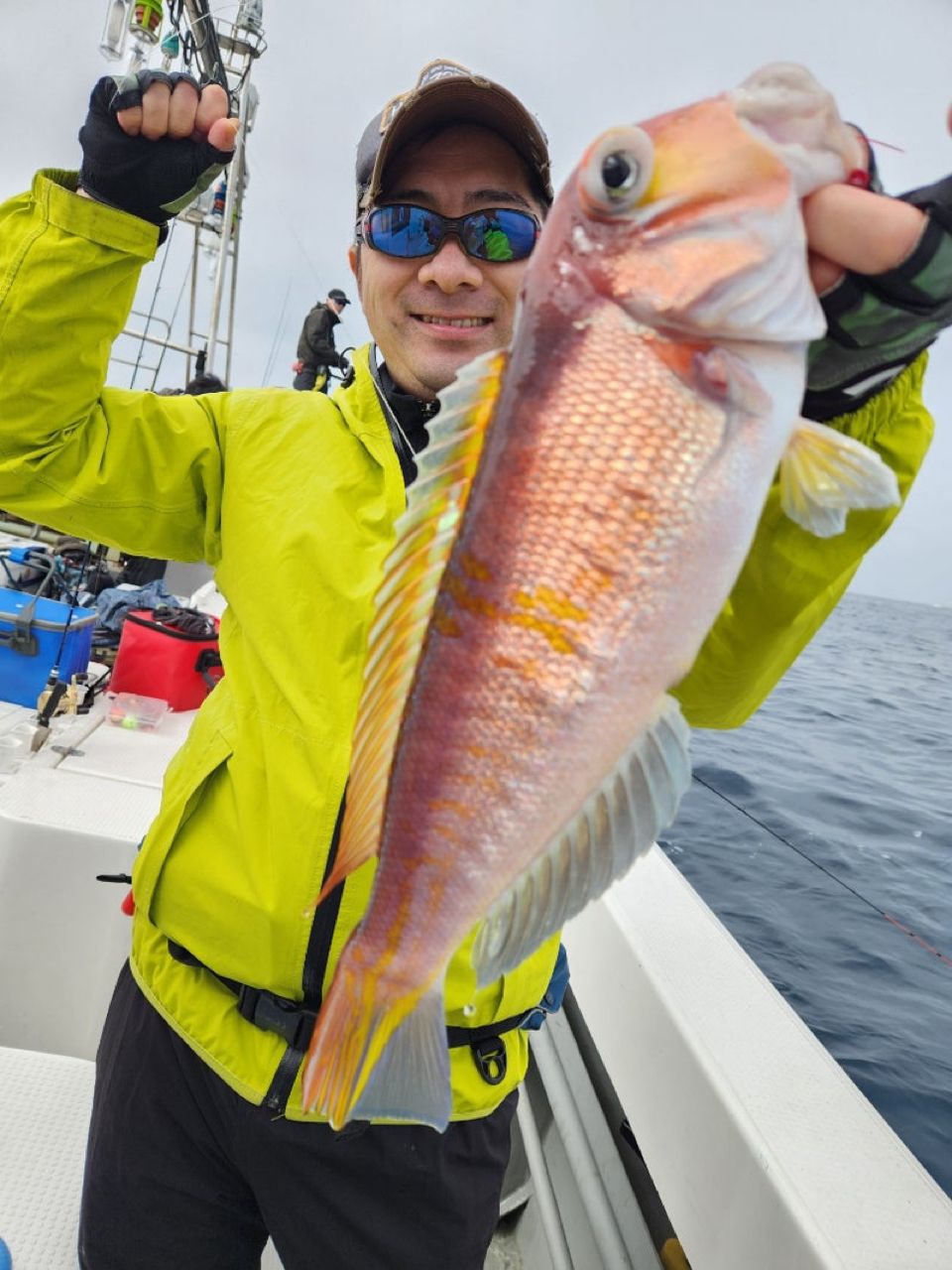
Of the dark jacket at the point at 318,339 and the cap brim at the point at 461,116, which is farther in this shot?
the dark jacket at the point at 318,339

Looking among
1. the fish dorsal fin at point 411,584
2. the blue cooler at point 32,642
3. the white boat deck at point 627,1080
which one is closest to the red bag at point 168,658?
the blue cooler at point 32,642

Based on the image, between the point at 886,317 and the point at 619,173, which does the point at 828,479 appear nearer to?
the point at 886,317

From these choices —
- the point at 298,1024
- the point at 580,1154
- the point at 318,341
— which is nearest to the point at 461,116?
the point at 298,1024

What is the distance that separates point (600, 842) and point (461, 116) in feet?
5.71

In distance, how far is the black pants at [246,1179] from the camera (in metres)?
1.71

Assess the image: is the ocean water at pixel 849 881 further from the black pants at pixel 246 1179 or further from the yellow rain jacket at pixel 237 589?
the yellow rain jacket at pixel 237 589

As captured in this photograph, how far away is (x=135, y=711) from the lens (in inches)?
172

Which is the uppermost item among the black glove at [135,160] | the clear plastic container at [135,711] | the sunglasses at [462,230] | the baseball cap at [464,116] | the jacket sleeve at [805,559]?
the baseball cap at [464,116]

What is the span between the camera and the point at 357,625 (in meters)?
1.70

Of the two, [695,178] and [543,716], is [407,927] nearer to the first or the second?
[543,716]

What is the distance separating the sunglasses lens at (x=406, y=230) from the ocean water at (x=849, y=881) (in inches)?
132

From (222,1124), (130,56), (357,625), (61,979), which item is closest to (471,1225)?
(222,1124)

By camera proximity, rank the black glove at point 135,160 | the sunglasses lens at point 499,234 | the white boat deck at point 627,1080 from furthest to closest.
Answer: the sunglasses lens at point 499,234, the white boat deck at point 627,1080, the black glove at point 135,160

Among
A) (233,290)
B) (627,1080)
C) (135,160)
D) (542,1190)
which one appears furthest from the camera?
(233,290)
